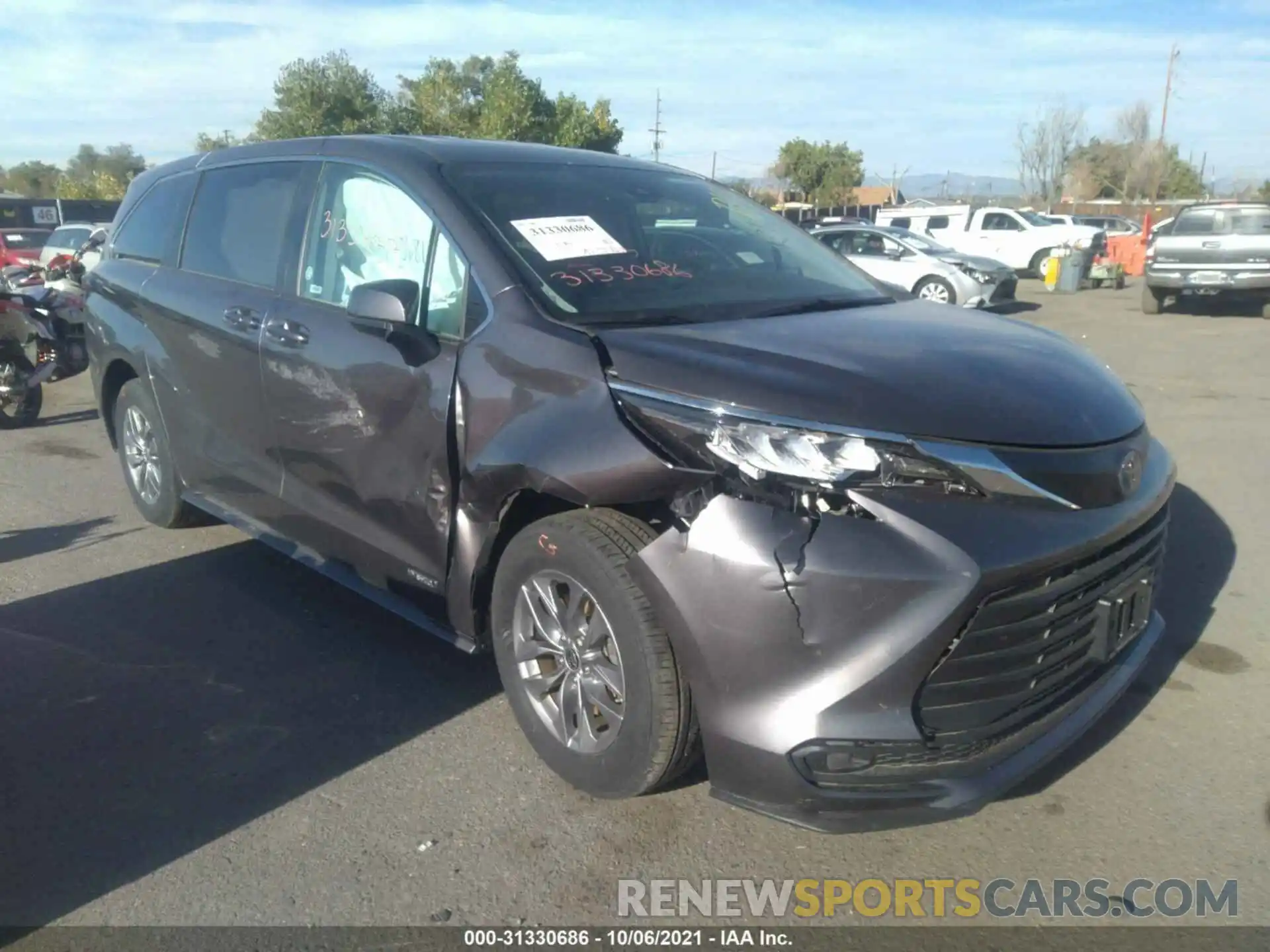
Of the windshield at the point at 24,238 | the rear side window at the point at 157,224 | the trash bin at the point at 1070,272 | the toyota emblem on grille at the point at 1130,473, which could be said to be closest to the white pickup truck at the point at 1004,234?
the trash bin at the point at 1070,272

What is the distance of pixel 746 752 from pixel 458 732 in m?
1.26

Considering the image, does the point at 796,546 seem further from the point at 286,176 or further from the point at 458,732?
the point at 286,176

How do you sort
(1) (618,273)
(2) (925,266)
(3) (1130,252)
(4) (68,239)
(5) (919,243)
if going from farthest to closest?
1. (3) (1130,252)
2. (4) (68,239)
3. (5) (919,243)
4. (2) (925,266)
5. (1) (618,273)

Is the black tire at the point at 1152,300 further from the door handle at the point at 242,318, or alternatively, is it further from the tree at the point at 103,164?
the tree at the point at 103,164

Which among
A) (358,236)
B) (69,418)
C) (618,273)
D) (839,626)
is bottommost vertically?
(69,418)

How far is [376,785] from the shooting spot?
324cm

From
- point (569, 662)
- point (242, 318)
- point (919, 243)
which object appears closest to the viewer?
point (569, 662)

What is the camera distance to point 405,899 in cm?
272

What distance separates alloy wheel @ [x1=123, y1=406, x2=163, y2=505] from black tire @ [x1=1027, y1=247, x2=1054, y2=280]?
22.8 metres

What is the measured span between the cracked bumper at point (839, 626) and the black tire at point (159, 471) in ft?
11.0

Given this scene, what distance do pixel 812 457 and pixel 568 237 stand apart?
4.49 feet

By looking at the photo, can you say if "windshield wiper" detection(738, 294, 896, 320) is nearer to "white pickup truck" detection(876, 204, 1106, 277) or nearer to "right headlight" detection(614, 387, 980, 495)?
"right headlight" detection(614, 387, 980, 495)

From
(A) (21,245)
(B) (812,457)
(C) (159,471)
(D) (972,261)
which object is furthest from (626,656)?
(A) (21,245)

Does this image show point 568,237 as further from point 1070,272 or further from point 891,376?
point 1070,272
